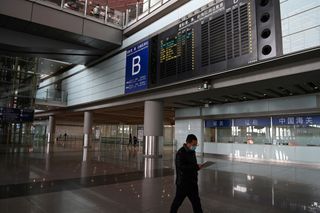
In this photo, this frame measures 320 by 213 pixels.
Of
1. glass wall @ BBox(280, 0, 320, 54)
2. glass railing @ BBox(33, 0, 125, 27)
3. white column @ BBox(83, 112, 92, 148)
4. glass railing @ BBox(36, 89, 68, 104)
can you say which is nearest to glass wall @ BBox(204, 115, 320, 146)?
glass wall @ BBox(280, 0, 320, 54)

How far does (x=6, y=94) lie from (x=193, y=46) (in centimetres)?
2194

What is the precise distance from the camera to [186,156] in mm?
4113

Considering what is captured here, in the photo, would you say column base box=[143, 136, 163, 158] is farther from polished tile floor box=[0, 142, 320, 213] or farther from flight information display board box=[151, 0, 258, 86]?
polished tile floor box=[0, 142, 320, 213]

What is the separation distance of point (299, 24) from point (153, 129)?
10071 millimetres

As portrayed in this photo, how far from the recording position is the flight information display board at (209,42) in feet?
31.6

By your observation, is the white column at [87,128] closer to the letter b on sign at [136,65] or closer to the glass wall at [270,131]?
the letter b on sign at [136,65]

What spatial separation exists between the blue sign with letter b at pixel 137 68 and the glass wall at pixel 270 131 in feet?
22.8

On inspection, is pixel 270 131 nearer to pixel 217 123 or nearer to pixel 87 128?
pixel 217 123

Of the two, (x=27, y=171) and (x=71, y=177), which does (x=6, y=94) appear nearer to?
(x=27, y=171)

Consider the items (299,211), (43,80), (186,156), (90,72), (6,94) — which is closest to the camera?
(186,156)

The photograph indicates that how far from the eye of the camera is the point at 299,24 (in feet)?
27.3

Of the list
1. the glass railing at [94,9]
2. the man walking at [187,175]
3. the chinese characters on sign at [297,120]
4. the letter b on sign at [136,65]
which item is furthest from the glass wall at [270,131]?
the man walking at [187,175]

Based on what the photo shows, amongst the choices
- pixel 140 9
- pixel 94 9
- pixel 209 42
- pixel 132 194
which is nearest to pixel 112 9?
pixel 94 9

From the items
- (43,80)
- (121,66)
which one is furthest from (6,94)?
(121,66)
